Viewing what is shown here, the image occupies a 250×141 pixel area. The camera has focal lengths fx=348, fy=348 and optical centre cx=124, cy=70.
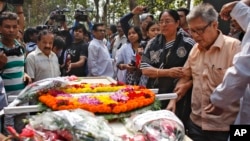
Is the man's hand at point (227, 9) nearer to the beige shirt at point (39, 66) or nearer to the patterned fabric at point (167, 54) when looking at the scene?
the patterned fabric at point (167, 54)

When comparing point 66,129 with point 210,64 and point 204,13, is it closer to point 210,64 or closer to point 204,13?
point 210,64

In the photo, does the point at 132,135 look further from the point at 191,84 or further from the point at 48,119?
the point at 191,84

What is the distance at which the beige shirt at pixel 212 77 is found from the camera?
2834 mm

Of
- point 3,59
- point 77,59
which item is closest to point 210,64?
point 3,59

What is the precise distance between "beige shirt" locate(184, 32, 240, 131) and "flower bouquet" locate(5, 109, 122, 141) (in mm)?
1129

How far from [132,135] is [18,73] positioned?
7.41 ft

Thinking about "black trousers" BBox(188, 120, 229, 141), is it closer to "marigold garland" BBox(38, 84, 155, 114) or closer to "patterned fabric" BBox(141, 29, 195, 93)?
"marigold garland" BBox(38, 84, 155, 114)

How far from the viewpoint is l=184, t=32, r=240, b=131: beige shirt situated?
283cm

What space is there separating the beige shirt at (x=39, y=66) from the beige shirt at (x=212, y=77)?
7.57ft

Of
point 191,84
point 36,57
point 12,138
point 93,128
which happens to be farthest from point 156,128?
point 36,57

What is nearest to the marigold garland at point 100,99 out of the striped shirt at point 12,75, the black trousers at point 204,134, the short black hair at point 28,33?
the black trousers at point 204,134

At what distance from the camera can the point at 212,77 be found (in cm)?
291

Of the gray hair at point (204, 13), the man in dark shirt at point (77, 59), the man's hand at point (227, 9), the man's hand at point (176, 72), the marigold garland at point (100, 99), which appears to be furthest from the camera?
the man in dark shirt at point (77, 59)

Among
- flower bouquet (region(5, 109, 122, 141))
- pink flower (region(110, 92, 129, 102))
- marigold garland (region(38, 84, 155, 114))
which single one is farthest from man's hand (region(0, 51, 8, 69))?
flower bouquet (region(5, 109, 122, 141))
